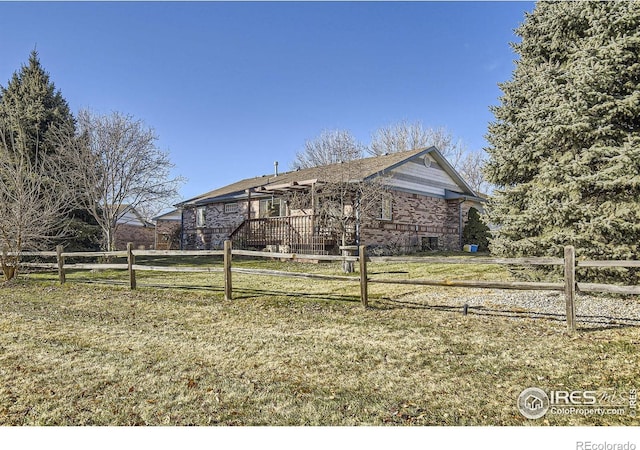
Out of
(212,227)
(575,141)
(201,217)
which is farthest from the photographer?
(201,217)

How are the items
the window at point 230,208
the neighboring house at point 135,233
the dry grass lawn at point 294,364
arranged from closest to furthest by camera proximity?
the dry grass lawn at point 294,364
the window at point 230,208
the neighboring house at point 135,233

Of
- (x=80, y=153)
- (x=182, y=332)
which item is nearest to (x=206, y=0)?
(x=182, y=332)

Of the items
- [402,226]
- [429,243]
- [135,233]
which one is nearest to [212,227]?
[402,226]

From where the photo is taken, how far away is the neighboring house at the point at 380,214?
55.5ft

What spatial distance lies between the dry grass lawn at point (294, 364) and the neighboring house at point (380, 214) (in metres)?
9.25

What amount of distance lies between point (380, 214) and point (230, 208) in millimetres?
10153

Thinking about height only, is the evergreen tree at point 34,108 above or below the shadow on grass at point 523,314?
above

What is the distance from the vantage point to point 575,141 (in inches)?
306

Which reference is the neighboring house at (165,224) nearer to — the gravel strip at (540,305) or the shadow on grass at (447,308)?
the shadow on grass at (447,308)

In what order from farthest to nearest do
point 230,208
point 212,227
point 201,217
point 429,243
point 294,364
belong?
1. point 201,217
2. point 212,227
3. point 230,208
4. point 429,243
5. point 294,364

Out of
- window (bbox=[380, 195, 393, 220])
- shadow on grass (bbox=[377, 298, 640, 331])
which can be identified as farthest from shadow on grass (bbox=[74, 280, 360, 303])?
window (bbox=[380, 195, 393, 220])

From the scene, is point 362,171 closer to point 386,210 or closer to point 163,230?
point 386,210

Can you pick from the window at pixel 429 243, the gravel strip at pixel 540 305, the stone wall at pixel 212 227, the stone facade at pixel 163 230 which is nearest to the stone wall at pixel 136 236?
the stone facade at pixel 163 230

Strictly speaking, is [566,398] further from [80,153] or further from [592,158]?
[80,153]
